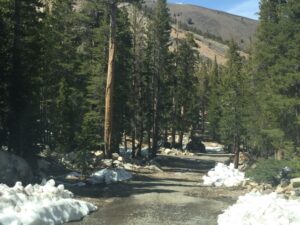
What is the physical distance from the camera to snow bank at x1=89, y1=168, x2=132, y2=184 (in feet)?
85.7

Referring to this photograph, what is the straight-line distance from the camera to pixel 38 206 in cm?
1570

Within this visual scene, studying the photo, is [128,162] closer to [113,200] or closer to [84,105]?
[84,105]

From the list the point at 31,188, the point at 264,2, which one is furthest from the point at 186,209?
the point at 264,2

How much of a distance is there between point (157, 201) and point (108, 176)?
6.50 meters

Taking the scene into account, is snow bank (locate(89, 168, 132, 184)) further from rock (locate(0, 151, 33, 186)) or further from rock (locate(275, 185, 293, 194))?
rock (locate(275, 185, 293, 194))

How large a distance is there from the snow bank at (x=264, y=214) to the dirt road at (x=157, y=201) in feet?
2.67

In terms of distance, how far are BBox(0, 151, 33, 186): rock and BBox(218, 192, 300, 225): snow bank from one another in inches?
354

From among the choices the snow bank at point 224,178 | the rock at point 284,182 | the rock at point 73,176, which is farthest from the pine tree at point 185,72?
the rock at point 73,176

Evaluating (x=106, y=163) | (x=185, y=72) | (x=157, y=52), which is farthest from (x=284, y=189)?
(x=185, y=72)

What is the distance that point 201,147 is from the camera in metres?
66.1

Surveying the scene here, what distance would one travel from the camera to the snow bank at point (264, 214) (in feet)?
49.8


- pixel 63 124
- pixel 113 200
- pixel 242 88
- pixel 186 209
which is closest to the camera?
pixel 186 209

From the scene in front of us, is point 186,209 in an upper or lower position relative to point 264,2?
lower

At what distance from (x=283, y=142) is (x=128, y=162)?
11.1 metres
